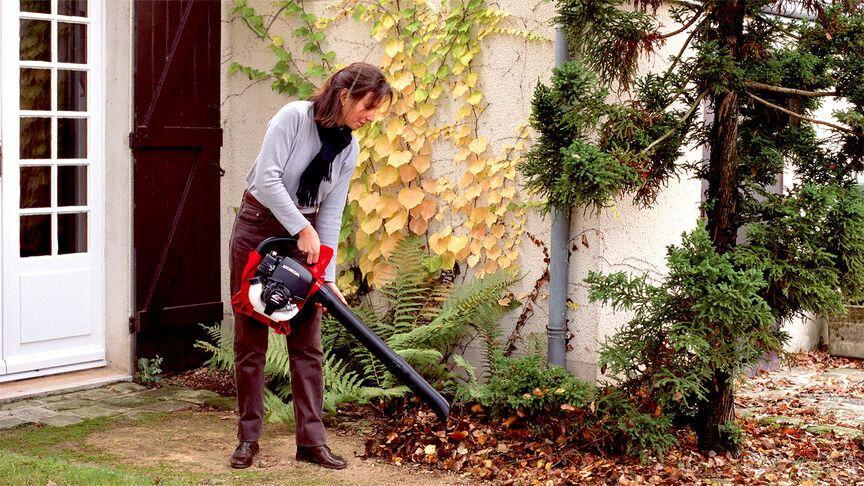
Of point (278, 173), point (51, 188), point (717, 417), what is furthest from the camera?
point (51, 188)

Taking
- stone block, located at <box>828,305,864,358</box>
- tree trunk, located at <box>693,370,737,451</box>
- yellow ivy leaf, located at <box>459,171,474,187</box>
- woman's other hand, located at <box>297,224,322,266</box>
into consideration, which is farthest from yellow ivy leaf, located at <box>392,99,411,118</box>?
stone block, located at <box>828,305,864,358</box>

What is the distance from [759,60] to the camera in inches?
183

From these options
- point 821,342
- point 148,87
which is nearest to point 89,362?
point 148,87

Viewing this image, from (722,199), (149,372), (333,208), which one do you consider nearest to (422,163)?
(333,208)

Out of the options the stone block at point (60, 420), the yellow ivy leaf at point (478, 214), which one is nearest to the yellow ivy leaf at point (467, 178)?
the yellow ivy leaf at point (478, 214)

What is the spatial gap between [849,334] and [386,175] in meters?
3.98

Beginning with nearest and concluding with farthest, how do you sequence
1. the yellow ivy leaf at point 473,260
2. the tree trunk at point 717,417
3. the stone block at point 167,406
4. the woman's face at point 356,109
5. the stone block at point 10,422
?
the woman's face at point 356,109 < the tree trunk at point 717,417 < the stone block at point 10,422 < the stone block at point 167,406 < the yellow ivy leaf at point 473,260

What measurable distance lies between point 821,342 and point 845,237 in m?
3.98

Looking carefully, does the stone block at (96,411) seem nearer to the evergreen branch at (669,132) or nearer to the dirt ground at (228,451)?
the dirt ground at (228,451)

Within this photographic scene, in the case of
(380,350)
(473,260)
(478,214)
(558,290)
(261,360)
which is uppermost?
(478,214)

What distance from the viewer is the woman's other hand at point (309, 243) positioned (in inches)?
166

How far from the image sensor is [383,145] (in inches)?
239

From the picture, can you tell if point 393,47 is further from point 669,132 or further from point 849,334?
point 849,334

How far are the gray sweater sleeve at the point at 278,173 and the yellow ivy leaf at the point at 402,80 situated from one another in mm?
1748
